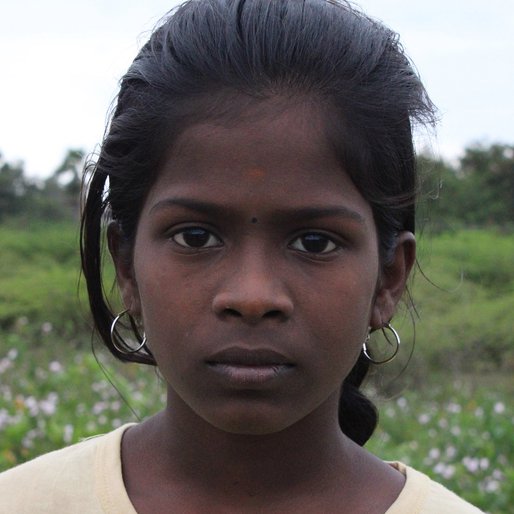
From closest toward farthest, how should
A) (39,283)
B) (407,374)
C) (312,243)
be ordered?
(312,243)
(407,374)
(39,283)

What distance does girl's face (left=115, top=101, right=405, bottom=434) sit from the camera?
4.82 feet

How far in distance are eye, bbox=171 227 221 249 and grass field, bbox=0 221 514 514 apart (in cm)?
68

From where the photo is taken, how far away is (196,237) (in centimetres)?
154

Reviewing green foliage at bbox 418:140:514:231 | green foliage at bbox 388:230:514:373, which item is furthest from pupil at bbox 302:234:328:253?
green foliage at bbox 418:140:514:231

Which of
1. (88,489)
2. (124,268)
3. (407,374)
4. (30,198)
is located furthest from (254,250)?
(30,198)

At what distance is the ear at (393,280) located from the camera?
1731mm

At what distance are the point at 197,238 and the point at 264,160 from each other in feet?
0.53

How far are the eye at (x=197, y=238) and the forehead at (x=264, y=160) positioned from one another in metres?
0.06

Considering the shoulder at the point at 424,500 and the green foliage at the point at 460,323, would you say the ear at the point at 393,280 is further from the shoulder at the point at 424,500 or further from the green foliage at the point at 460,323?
the green foliage at the point at 460,323

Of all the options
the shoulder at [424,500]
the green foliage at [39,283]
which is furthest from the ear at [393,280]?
the green foliage at [39,283]

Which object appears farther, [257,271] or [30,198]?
[30,198]

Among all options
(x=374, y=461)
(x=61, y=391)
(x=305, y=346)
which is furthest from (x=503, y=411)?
(x=305, y=346)

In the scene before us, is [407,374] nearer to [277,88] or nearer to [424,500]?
[424,500]

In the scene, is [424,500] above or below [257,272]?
below
